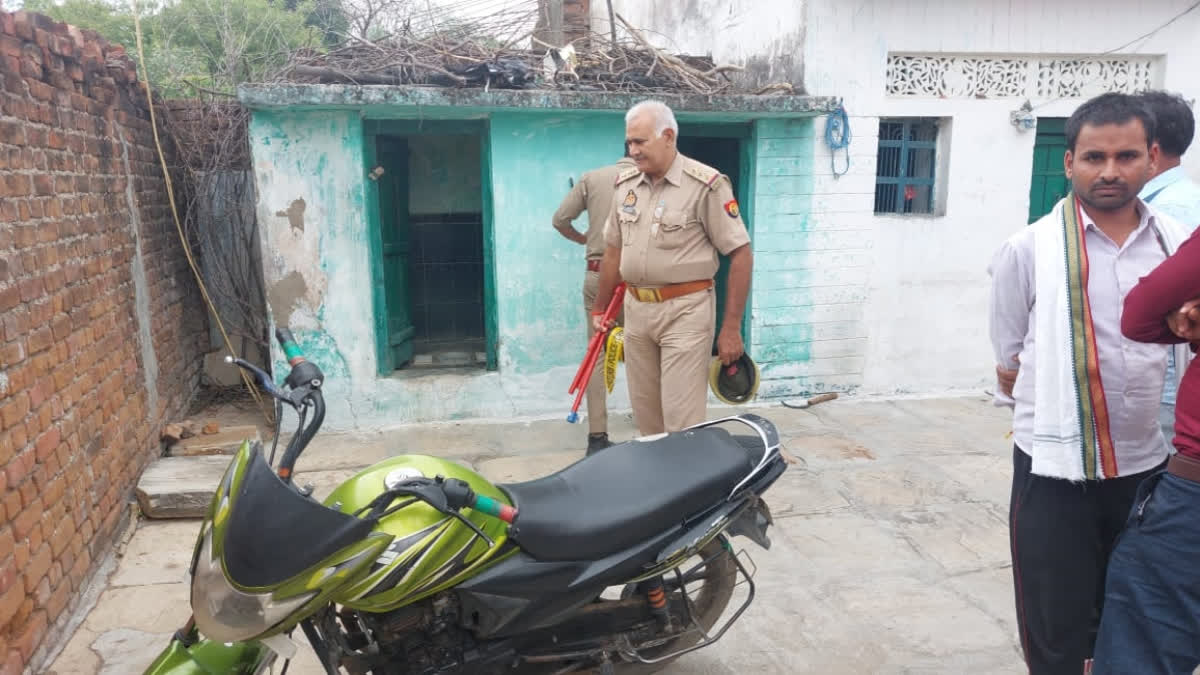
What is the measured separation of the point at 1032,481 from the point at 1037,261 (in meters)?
0.59

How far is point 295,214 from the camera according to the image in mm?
4961

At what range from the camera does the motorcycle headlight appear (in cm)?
171

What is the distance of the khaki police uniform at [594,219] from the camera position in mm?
4637

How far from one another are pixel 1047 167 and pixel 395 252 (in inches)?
192

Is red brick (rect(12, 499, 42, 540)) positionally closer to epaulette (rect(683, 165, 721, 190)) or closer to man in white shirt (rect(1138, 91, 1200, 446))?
epaulette (rect(683, 165, 721, 190))

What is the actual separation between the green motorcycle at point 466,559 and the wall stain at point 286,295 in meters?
3.17

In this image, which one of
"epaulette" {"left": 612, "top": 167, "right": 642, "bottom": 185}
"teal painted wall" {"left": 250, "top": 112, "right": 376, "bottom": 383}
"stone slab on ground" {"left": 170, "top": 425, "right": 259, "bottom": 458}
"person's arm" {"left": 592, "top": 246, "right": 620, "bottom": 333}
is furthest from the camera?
"teal painted wall" {"left": 250, "top": 112, "right": 376, "bottom": 383}

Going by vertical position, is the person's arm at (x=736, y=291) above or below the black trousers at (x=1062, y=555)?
above

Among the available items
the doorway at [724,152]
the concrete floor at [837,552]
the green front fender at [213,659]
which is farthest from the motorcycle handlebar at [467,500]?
the doorway at [724,152]

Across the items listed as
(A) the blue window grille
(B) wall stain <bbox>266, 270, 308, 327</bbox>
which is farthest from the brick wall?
(A) the blue window grille

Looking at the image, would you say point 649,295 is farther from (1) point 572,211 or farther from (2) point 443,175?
(2) point 443,175

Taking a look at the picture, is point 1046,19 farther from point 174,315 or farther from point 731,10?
point 174,315

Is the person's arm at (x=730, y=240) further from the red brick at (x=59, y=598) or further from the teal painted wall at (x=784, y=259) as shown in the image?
the red brick at (x=59, y=598)

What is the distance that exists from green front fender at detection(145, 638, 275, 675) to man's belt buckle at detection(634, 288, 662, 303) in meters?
2.19
